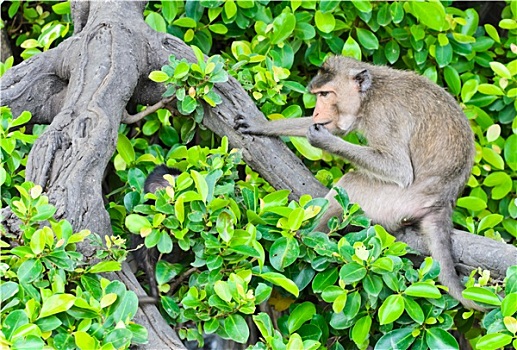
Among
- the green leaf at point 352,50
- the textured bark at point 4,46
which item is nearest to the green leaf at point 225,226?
the green leaf at point 352,50

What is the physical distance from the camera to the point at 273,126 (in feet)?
11.0

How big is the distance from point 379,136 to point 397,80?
291 millimetres

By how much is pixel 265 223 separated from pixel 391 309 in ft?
1.66

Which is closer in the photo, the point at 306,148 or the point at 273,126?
the point at 273,126

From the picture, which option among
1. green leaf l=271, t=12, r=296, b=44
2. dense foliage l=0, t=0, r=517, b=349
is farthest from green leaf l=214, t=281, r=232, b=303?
green leaf l=271, t=12, r=296, b=44

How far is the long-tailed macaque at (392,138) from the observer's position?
3164 millimetres

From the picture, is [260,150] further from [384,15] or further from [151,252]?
[384,15]

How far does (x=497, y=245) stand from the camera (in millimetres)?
2867

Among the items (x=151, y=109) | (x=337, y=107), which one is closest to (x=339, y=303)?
(x=337, y=107)

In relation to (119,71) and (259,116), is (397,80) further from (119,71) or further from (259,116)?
(119,71)

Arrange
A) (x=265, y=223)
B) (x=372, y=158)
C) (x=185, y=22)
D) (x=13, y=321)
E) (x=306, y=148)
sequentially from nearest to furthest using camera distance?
(x=13, y=321)
(x=265, y=223)
(x=372, y=158)
(x=306, y=148)
(x=185, y=22)

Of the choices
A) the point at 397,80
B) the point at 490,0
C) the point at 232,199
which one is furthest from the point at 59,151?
the point at 490,0

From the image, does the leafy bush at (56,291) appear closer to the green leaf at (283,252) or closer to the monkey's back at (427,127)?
the green leaf at (283,252)

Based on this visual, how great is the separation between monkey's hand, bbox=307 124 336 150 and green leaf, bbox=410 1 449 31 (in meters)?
0.88
